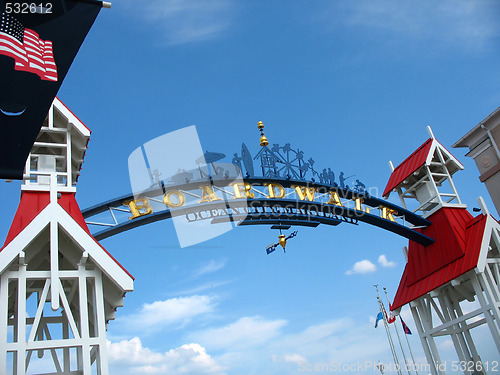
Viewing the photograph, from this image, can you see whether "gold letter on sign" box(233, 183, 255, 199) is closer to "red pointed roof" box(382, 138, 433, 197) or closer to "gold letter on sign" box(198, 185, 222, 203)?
"gold letter on sign" box(198, 185, 222, 203)

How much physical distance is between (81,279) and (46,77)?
4761 mm

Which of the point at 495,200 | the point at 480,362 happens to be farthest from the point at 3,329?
the point at 495,200

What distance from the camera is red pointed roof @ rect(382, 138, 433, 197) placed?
19.7 metres

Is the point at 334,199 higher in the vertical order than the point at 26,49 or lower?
higher

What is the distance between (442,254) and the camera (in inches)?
701

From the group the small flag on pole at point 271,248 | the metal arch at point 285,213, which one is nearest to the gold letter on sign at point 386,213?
the metal arch at point 285,213

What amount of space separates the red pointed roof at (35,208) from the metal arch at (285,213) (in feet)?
5.66

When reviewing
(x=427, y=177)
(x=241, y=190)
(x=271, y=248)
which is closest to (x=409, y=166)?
(x=427, y=177)

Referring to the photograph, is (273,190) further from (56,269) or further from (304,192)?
(56,269)

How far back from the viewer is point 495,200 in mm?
20812

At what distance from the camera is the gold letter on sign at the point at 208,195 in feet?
49.9

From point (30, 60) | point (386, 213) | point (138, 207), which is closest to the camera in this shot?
point (30, 60)

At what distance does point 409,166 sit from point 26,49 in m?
16.4

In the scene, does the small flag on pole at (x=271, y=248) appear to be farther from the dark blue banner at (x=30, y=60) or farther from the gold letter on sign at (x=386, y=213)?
the dark blue banner at (x=30, y=60)
